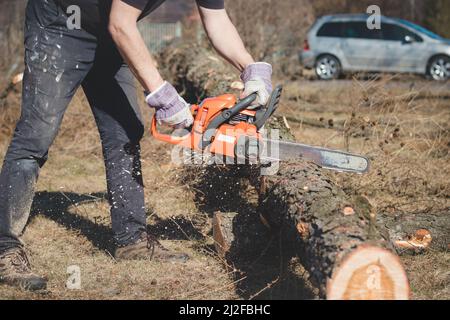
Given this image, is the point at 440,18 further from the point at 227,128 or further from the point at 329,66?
the point at 227,128

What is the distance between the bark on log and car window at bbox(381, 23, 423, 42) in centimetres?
1105

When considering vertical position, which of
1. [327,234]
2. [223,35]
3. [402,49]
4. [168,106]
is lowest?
[327,234]

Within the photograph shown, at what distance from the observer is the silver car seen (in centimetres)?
1417

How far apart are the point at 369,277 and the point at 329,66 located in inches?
484

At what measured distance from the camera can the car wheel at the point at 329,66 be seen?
47.4ft

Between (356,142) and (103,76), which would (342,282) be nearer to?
(103,76)

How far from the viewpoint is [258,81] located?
3.34 m

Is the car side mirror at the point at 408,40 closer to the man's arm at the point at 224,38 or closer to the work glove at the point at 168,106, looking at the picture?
the man's arm at the point at 224,38

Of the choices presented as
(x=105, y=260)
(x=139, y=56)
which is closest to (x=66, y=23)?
(x=139, y=56)

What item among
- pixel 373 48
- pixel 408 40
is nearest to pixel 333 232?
pixel 373 48

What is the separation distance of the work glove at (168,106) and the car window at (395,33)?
11.9 meters

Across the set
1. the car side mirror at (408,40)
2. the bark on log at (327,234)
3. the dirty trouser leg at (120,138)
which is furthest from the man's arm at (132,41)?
the car side mirror at (408,40)

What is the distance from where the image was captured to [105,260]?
380cm

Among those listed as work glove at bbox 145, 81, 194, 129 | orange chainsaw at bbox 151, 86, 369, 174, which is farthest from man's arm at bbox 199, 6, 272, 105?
work glove at bbox 145, 81, 194, 129
